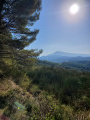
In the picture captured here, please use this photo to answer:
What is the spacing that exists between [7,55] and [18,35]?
1.40 metres

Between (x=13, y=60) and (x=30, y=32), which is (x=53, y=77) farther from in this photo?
(x=30, y=32)

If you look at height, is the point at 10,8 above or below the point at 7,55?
above

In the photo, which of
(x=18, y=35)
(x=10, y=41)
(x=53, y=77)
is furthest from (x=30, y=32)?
(x=53, y=77)

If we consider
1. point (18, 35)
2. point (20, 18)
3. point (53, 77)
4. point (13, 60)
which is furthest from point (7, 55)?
point (53, 77)

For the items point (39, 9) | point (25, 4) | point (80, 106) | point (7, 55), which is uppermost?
point (39, 9)

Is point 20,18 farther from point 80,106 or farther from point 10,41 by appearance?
point 80,106

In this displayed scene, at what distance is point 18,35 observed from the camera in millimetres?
3770

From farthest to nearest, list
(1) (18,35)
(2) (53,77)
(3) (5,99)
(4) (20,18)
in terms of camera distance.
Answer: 1. (2) (53,77)
2. (1) (18,35)
3. (4) (20,18)
4. (3) (5,99)

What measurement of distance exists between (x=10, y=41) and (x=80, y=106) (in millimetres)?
4791

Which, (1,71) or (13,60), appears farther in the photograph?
(13,60)

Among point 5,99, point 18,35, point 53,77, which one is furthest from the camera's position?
point 53,77

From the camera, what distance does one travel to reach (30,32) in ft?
12.9

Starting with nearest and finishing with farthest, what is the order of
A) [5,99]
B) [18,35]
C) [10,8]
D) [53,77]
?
[5,99], [10,8], [18,35], [53,77]

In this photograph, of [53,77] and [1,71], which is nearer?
[1,71]
